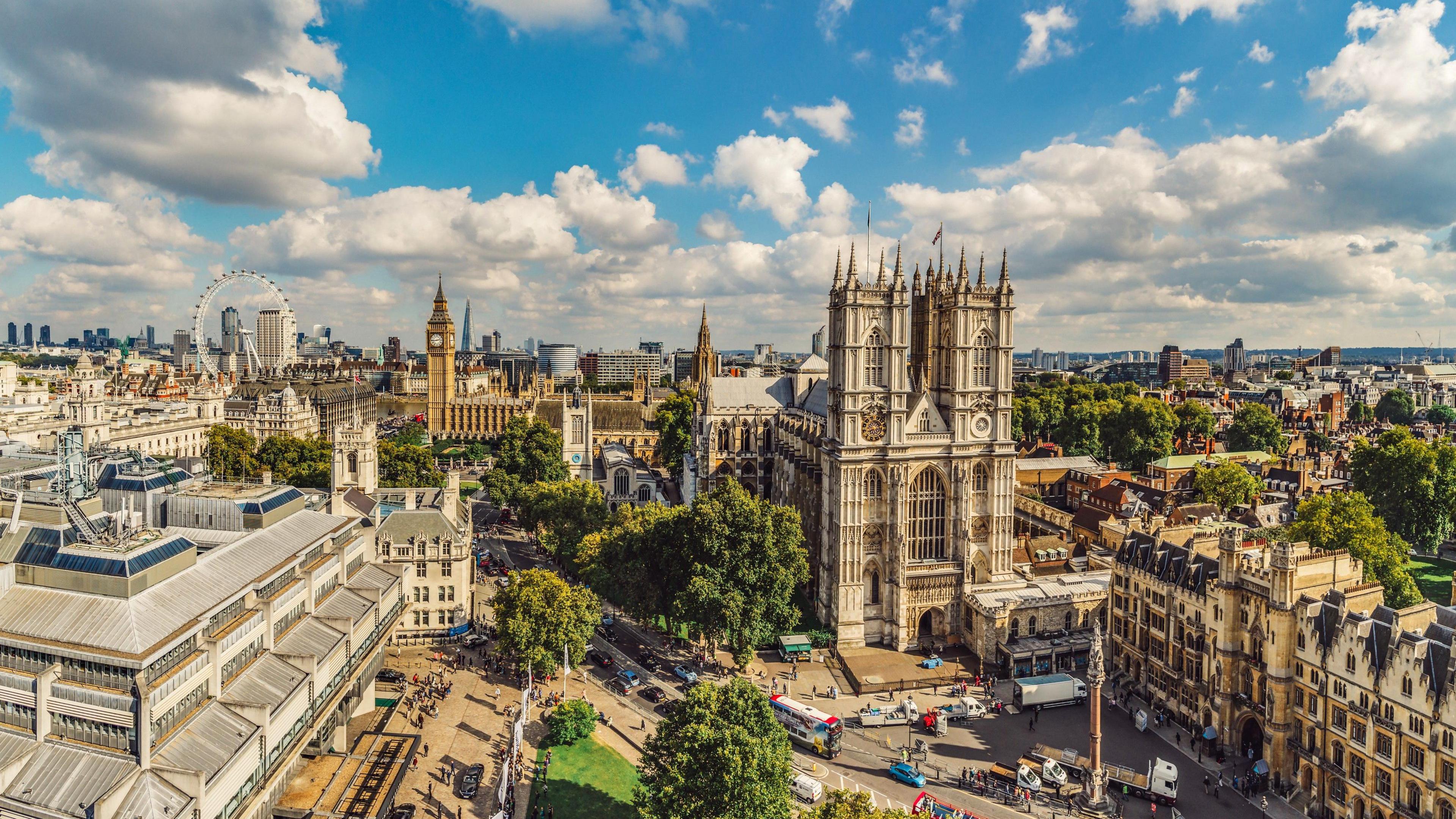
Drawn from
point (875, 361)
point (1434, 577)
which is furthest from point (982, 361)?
point (1434, 577)

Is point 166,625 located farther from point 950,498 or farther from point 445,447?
point 445,447

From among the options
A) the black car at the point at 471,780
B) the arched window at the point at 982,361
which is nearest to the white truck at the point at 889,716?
the black car at the point at 471,780

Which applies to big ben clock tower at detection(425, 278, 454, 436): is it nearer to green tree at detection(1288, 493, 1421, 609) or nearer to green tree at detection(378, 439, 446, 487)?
green tree at detection(378, 439, 446, 487)

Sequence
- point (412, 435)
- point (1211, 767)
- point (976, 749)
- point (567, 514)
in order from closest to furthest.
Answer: point (1211, 767)
point (976, 749)
point (567, 514)
point (412, 435)

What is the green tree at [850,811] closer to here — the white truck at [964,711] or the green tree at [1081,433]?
the white truck at [964,711]

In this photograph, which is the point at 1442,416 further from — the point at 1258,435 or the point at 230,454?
the point at 230,454

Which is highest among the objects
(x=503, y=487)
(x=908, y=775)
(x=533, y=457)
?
(x=533, y=457)

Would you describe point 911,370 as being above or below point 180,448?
above

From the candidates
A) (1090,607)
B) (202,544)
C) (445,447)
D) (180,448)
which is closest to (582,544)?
(202,544)
